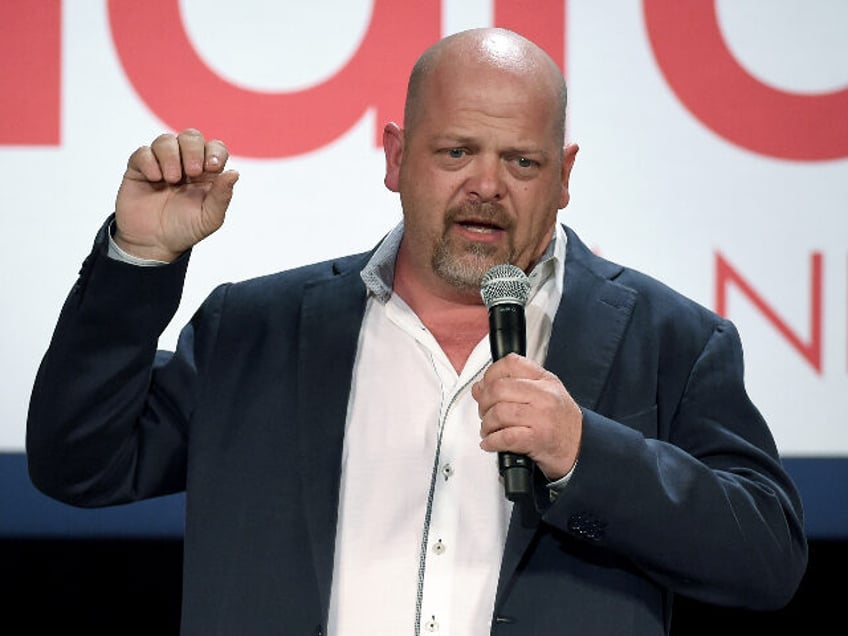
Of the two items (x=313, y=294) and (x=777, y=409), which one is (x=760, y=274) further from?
(x=313, y=294)

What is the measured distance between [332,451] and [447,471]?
0.16 meters

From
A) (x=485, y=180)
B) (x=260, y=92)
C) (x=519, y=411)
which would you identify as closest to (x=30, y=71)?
(x=260, y=92)

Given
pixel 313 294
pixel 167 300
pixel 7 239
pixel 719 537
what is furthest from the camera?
pixel 7 239

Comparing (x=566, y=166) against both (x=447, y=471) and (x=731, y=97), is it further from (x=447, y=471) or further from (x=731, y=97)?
(x=731, y=97)

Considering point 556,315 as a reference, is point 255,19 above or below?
above

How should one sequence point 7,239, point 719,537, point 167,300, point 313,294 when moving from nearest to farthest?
1. point 719,537
2. point 167,300
3. point 313,294
4. point 7,239

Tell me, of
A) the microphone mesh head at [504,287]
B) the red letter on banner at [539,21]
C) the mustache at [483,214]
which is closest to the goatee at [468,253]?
the mustache at [483,214]

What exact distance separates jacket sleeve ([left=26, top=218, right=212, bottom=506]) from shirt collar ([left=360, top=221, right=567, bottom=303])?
320mm

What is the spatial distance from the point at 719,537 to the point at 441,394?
0.45 m

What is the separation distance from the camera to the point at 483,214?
7.02 feet

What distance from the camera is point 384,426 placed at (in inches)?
84.7

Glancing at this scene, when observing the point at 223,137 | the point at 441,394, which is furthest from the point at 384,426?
the point at 223,137

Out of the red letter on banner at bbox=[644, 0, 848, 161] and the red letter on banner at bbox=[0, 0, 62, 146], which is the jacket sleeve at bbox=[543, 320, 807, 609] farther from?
the red letter on banner at bbox=[0, 0, 62, 146]

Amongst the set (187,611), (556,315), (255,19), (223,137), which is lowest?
(187,611)
